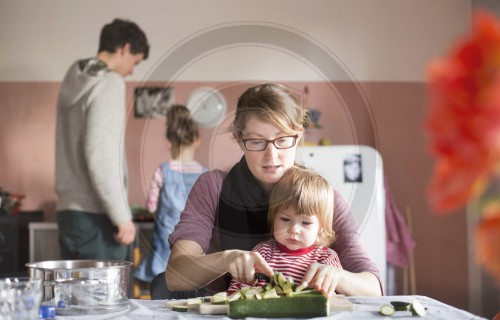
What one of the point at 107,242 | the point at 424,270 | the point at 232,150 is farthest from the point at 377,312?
the point at 424,270

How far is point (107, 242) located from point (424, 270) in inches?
89.4

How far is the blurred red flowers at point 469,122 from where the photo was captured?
0.61 feet

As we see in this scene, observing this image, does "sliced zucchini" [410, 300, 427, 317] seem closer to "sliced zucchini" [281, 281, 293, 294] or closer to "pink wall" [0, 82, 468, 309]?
"sliced zucchini" [281, 281, 293, 294]

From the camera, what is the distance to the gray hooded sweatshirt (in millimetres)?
3244

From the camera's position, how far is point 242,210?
5.15ft

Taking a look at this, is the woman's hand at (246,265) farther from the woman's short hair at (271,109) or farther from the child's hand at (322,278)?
the woman's short hair at (271,109)

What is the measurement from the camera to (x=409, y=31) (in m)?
4.61

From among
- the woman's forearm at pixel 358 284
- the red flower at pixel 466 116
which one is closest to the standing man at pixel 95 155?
the woman's forearm at pixel 358 284

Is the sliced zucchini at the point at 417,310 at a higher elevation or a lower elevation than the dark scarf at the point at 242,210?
lower

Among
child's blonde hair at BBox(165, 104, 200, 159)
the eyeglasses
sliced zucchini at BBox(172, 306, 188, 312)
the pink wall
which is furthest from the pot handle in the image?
the pink wall

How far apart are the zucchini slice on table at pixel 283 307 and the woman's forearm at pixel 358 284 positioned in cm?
30

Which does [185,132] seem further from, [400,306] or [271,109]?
[400,306]

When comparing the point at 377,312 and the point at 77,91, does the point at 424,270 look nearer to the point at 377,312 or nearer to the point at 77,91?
the point at 77,91

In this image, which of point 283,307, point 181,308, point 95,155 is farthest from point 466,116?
point 95,155
